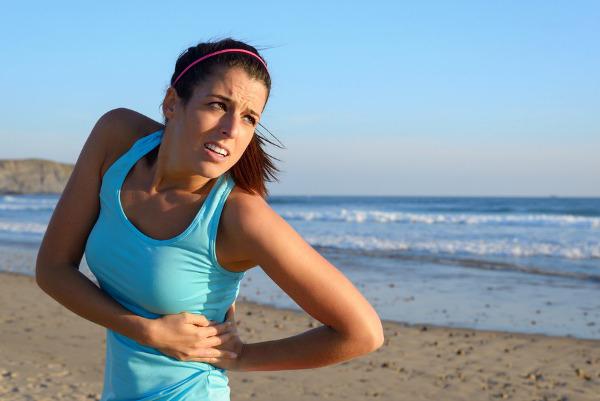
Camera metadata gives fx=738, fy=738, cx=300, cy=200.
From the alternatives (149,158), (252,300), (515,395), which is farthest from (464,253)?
(149,158)

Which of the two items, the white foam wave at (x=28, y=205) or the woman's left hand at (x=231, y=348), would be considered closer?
the woman's left hand at (x=231, y=348)

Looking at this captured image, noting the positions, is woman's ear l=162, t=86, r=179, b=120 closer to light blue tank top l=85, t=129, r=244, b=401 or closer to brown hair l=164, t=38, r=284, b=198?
brown hair l=164, t=38, r=284, b=198

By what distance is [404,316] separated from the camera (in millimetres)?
9883

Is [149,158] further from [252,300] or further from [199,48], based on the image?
[252,300]

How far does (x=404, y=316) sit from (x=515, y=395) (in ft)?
10.8

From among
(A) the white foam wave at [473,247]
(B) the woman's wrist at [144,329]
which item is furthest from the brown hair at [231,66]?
(A) the white foam wave at [473,247]

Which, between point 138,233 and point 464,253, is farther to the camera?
point 464,253

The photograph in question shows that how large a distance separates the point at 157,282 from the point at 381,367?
602 centimetres

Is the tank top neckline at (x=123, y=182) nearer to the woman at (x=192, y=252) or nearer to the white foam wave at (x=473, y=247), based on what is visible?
the woman at (x=192, y=252)

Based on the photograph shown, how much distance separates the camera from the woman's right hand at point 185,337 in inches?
66.4

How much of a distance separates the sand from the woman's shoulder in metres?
4.61

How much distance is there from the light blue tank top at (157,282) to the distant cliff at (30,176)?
108 m

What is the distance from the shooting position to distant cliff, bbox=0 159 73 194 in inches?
4213

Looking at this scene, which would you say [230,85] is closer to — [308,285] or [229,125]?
[229,125]
